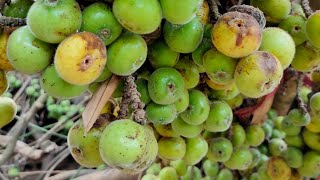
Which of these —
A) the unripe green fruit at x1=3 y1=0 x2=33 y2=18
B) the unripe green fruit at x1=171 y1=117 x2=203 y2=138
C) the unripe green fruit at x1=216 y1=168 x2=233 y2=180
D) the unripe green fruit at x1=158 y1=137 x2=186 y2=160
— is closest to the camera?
the unripe green fruit at x1=3 y1=0 x2=33 y2=18

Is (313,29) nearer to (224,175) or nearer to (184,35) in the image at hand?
(184,35)

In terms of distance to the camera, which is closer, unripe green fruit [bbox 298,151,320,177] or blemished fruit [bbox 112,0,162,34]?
blemished fruit [bbox 112,0,162,34]

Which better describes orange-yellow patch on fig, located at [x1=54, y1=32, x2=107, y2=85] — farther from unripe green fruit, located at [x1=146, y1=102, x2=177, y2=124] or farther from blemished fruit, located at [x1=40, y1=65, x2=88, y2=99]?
unripe green fruit, located at [x1=146, y1=102, x2=177, y2=124]

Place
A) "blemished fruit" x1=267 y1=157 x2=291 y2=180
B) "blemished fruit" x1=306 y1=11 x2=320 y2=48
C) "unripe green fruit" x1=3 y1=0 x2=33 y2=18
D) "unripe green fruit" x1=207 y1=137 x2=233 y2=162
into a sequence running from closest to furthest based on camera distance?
"unripe green fruit" x1=3 y1=0 x2=33 y2=18 → "blemished fruit" x1=306 y1=11 x2=320 y2=48 → "unripe green fruit" x1=207 y1=137 x2=233 y2=162 → "blemished fruit" x1=267 y1=157 x2=291 y2=180

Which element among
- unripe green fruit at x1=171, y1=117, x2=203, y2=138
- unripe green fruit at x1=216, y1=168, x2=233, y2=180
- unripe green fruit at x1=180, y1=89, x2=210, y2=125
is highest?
unripe green fruit at x1=180, y1=89, x2=210, y2=125

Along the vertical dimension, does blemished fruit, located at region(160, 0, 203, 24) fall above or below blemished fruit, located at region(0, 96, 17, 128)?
above

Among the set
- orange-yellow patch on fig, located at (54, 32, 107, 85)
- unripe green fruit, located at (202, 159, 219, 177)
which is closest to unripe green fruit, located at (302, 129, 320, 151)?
unripe green fruit, located at (202, 159, 219, 177)

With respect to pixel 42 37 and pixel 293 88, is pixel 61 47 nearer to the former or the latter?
pixel 42 37

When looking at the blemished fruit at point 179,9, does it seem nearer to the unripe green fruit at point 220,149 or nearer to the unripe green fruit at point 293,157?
the unripe green fruit at point 220,149
